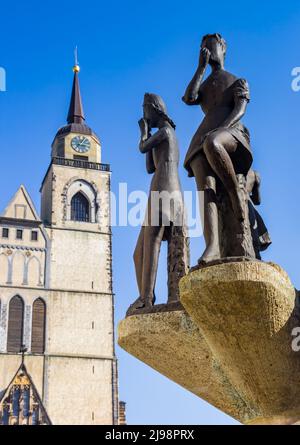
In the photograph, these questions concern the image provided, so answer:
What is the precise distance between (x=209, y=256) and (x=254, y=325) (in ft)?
1.69

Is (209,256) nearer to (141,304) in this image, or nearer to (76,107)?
(141,304)

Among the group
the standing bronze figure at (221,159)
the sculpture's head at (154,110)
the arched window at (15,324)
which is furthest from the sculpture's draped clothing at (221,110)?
the arched window at (15,324)

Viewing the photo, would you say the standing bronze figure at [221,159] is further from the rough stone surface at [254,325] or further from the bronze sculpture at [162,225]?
the bronze sculpture at [162,225]

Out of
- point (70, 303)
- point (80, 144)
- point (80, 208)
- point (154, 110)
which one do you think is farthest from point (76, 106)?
point (154, 110)

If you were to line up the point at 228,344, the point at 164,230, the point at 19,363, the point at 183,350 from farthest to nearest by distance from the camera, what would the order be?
the point at 19,363 → the point at 164,230 → the point at 183,350 → the point at 228,344

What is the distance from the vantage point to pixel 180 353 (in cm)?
511

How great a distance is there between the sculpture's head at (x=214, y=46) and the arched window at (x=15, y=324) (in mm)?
37702

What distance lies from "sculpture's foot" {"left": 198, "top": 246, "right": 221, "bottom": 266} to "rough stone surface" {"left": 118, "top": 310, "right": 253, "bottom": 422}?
627mm

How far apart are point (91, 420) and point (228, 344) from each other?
38212mm

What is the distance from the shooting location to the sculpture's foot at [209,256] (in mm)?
4305

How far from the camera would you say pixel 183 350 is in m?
5.06

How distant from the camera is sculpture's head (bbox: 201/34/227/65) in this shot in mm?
5316
